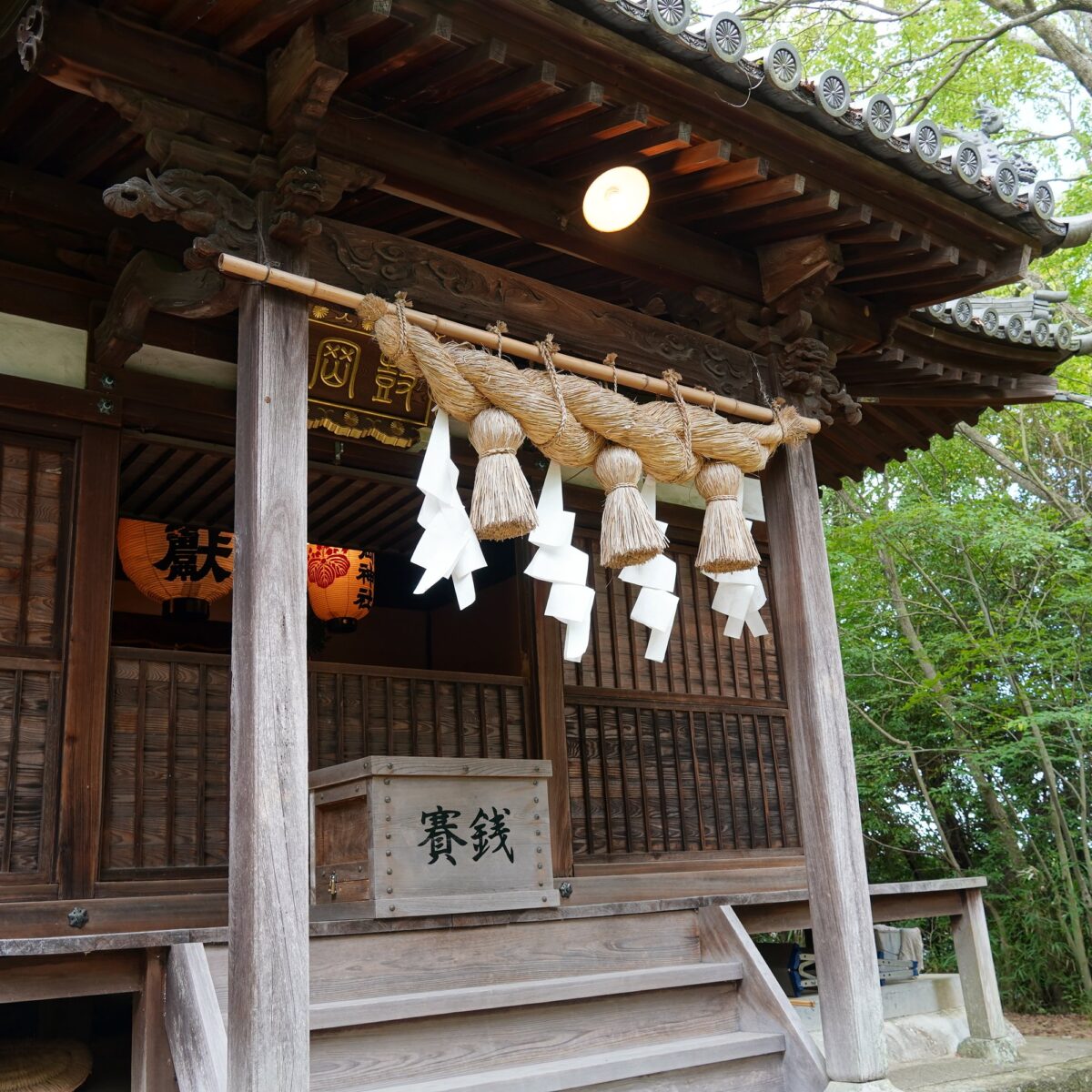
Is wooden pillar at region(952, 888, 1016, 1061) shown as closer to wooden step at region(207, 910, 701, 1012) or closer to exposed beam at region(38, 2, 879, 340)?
wooden step at region(207, 910, 701, 1012)

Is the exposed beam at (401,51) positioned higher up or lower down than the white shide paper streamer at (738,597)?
higher up

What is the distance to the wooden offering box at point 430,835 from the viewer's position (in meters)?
4.85

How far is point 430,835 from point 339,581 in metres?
3.29

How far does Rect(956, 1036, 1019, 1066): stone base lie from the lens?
6984mm

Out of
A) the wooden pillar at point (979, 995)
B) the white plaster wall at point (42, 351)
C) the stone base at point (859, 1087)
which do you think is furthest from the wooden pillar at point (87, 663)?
the wooden pillar at point (979, 995)

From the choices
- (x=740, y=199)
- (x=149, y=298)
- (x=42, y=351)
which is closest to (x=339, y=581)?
(x=42, y=351)

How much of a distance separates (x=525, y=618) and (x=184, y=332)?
9.21ft

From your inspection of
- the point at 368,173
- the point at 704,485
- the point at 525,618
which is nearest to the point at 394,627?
the point at 525,618

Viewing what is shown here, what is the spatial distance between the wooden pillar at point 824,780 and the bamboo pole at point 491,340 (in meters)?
0.46

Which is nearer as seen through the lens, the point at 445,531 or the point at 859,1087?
the point at 445,531

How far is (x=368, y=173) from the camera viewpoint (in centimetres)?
434

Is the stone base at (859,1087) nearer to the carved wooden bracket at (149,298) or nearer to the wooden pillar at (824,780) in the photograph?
the wooden pillar at (824,780)

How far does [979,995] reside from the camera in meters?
7.08

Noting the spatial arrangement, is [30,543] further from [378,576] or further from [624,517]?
[378,576]
